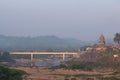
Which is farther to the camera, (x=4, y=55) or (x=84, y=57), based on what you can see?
(x=4, y=55)

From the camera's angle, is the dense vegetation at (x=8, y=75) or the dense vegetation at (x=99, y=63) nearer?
the dense vegetation at (x=8, y=75)

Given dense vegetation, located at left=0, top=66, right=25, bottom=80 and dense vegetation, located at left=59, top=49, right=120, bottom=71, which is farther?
dense vegetation, located at left=59, top=49, right=120, bottom=71

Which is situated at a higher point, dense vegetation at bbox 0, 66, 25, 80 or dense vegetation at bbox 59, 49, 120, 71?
dense vegetation at bbox 59, 49, 120, 71

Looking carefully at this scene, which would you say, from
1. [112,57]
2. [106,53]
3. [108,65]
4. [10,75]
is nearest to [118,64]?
[108,65]

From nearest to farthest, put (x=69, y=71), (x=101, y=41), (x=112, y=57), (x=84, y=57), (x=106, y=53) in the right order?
1. (x=69, y=71)
2. (x=112, y=57)
3. (x=106, y=53)
4. (x=84, y=57)
5. (x=101, y=41)

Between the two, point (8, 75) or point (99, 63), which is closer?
point (8, 75)

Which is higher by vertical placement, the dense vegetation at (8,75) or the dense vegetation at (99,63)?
the dense vegetation at (99,63)

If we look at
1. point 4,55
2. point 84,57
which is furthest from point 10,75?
point 4,55

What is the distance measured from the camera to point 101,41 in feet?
340

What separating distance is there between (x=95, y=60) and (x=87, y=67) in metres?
11.0

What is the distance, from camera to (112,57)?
3231 inches

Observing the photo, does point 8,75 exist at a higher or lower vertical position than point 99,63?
lower

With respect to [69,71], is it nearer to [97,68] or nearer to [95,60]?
[97,68]

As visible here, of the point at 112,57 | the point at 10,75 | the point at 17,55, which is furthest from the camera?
the point at 17,55
